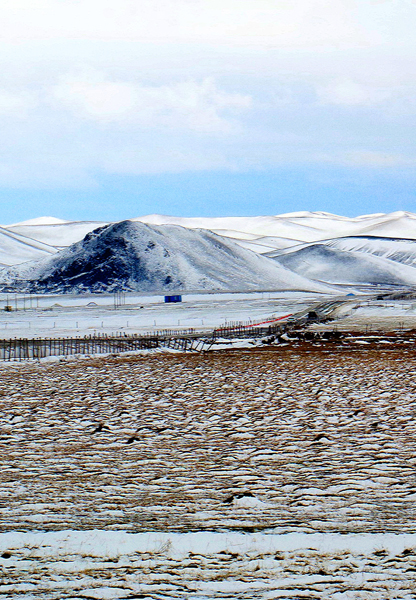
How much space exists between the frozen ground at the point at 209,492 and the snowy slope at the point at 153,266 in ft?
401

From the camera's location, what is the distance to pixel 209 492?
26.8 feet

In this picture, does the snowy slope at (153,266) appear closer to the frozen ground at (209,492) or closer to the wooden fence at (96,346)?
the wooden fence at (96,346)

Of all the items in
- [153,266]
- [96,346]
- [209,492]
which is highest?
[153,266]

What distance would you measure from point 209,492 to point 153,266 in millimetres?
143235

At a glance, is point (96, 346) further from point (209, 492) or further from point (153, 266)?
point (153, 266)

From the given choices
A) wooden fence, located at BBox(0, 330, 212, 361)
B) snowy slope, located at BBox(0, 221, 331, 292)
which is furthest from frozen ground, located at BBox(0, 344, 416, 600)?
snowy slope, located at BBox(0, 221, 331, 292)

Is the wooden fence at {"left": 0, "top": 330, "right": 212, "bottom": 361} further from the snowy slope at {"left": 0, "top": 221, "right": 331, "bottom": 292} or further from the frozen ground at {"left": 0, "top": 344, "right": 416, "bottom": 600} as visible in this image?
the snowy slope at {"left": 0, "top": 221, "right": 331, "bottom": 292}

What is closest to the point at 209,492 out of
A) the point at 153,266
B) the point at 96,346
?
the point at 96,346

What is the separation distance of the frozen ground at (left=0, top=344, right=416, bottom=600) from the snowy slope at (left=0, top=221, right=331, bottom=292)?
122270mm

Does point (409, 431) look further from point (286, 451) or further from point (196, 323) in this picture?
point (196, 323)

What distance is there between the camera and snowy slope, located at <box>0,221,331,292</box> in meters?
143

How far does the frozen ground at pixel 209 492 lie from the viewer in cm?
584

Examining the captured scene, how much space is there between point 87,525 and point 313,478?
3410 mm

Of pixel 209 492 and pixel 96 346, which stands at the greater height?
pixel 96 346
